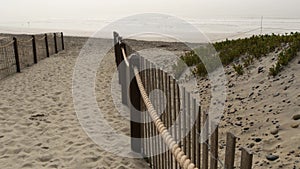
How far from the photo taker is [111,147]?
475 cm

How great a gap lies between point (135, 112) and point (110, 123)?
1.46 meters

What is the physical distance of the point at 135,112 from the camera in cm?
441

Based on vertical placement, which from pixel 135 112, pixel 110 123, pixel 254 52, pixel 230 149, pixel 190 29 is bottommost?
pixel 110 123

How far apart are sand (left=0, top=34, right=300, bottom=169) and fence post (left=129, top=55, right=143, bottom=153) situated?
264mm

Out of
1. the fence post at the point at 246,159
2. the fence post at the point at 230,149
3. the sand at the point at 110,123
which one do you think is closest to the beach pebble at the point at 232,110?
the sand at the point at 110,123

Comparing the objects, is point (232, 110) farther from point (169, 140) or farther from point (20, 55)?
point (20, 55)

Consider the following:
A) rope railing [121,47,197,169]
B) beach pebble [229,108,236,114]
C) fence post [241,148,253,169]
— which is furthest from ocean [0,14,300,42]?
fence post [241,148,253,169]

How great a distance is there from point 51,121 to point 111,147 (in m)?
1.64

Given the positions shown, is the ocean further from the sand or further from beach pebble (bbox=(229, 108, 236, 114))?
beach pebble (bbox=(229, 108, 236, 114))

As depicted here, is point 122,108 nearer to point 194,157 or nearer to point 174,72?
point 174,72

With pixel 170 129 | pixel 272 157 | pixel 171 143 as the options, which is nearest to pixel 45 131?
pixel 170 129

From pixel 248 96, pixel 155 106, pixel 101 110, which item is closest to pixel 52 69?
pixel 101 110

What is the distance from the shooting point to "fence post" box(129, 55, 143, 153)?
431 centimetres

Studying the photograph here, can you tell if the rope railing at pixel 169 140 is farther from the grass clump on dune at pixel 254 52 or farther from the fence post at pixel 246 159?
the grass clump on dune at pixel 254 52
